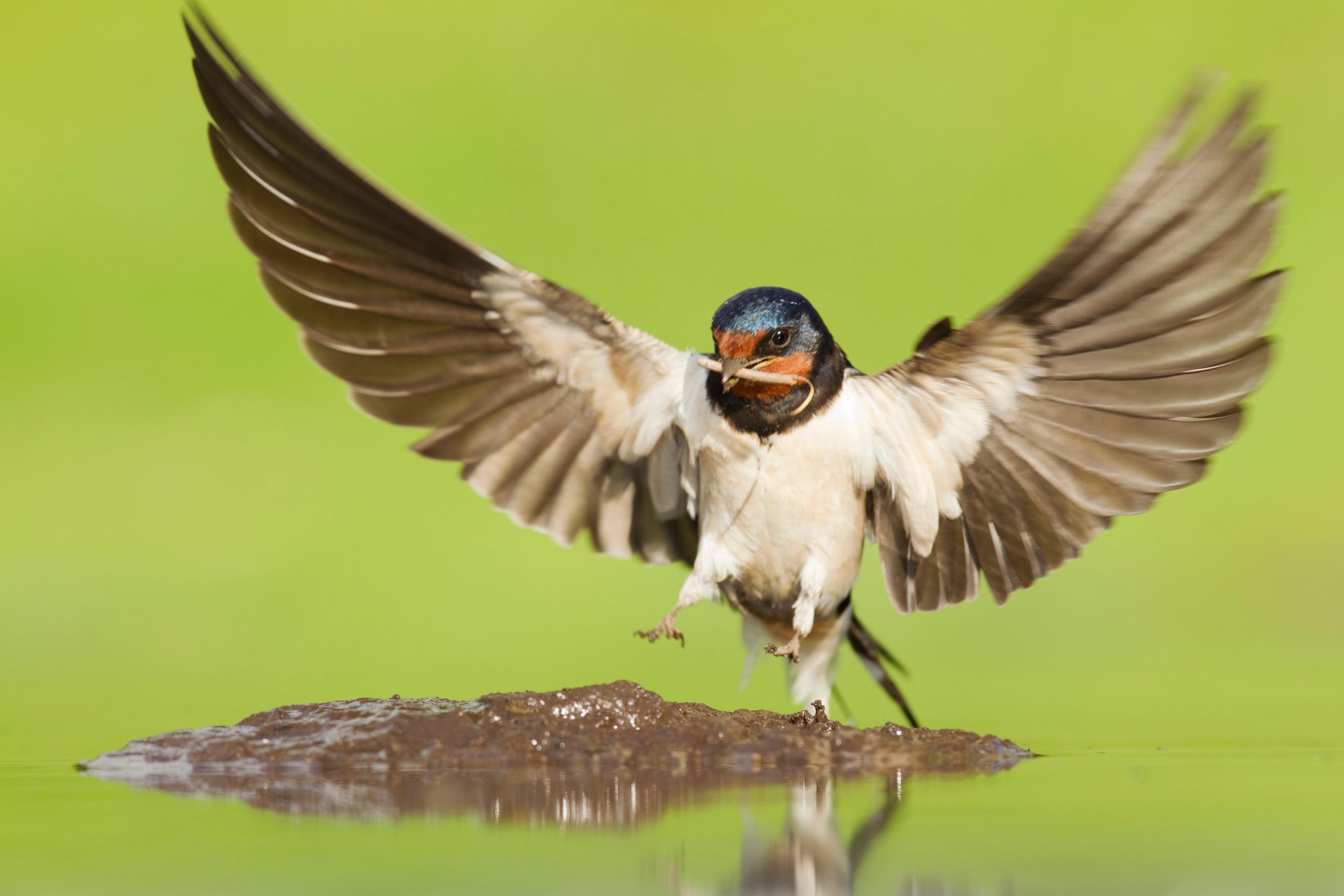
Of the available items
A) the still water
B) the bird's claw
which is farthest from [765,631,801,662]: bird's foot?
the still water

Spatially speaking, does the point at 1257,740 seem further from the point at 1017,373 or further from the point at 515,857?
the point at 515,857

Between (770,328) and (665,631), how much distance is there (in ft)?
3.21

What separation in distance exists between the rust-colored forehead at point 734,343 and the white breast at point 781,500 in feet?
1.05

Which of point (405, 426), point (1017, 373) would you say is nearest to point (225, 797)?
point (405, 426)

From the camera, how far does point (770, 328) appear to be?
4.15 meters

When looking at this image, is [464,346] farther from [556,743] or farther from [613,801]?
[613,801]

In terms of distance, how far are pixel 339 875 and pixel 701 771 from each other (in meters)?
1.32

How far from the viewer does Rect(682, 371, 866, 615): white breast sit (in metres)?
4.32

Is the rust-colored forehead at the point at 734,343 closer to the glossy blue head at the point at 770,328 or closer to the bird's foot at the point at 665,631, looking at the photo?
the glossy blue head at the point at 770,328

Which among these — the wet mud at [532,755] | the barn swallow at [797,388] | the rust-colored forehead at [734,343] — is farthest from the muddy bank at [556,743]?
the rust-colored forehead at [734,343]

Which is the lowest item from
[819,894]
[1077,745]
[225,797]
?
[819,894]

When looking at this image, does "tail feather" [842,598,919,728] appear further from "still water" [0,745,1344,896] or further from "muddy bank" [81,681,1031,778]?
"still water" [0,745,1344,896]

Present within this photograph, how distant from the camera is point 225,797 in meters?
3.07

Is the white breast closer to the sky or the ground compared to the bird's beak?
closer to the ground
